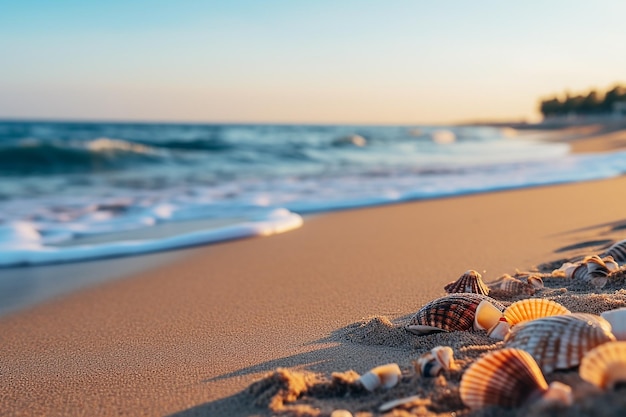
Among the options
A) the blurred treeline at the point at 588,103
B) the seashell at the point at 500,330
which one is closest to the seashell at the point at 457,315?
the seashell at the point at 500,330

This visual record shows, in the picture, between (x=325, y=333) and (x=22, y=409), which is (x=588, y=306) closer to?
(x=325, y=333)

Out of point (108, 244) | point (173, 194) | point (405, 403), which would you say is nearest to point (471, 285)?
point (405, 403)

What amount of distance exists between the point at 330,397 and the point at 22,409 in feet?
3.63

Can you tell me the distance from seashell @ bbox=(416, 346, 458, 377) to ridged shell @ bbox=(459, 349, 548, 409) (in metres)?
0.22

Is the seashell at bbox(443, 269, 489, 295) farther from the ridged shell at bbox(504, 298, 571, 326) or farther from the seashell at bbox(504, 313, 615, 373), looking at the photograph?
the seashell at bbox(504, 313, 615, 373)

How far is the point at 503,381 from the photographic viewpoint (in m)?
1.56

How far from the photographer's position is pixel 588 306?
2410 millimetres

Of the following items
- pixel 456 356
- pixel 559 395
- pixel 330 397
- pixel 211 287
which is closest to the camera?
pixel 559 395

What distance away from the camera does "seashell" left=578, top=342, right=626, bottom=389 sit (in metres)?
1.42

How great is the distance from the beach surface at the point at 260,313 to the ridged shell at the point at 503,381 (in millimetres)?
255

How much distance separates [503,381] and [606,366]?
0.86ft

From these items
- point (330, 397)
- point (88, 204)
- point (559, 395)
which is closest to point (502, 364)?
point (559, 395)

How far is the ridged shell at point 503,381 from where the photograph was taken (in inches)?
60.7

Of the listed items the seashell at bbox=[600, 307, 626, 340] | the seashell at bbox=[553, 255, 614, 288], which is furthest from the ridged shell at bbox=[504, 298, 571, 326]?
the seashell at bbox=[553, 255, 614, 288]
